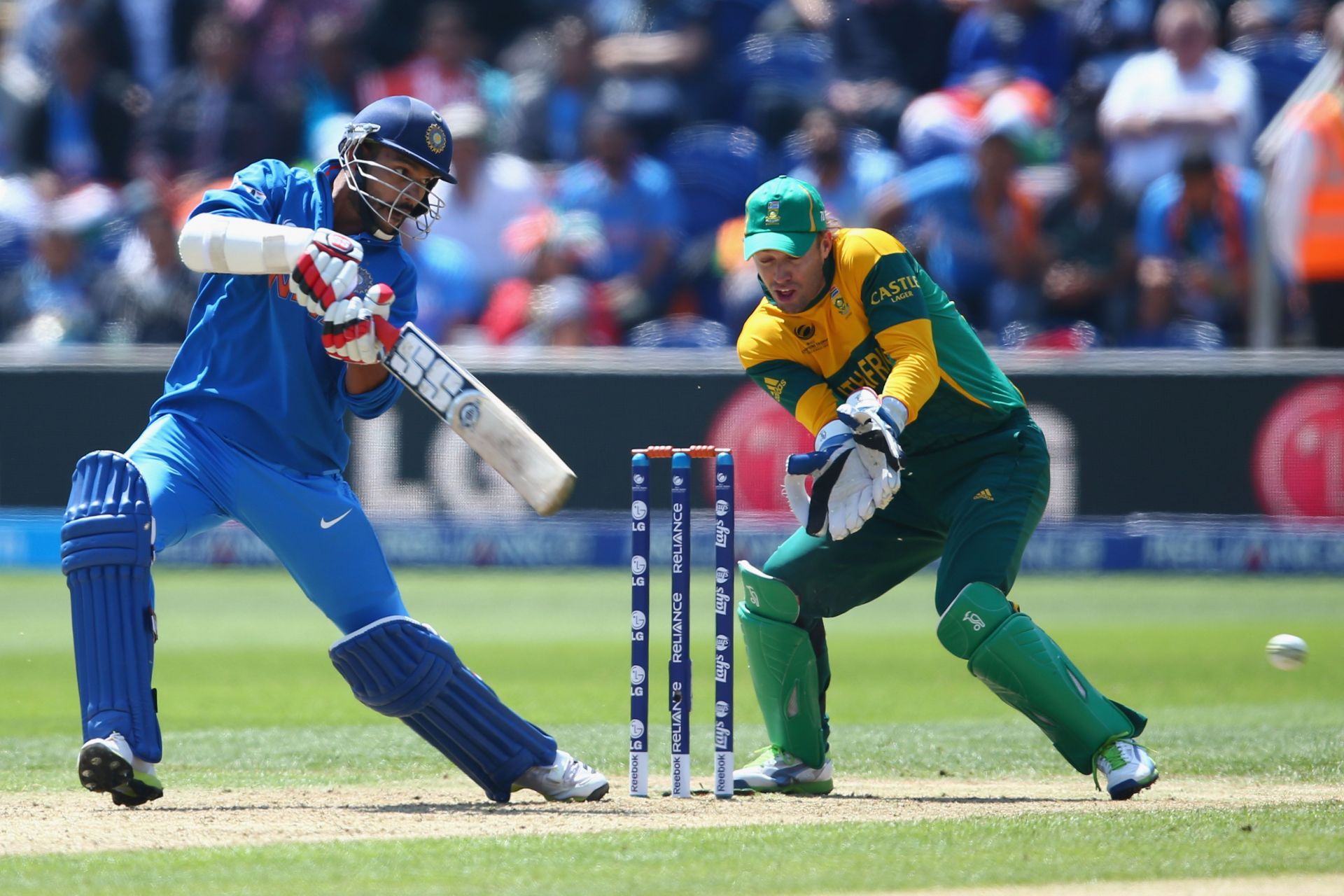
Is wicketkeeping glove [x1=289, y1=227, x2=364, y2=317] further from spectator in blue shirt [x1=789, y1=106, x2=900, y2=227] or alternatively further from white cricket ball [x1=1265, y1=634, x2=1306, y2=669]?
spectator in blue shirt [x1=789, y1=106, x2=900, y2=227]

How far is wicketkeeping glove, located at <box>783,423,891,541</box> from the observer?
17.3 feet

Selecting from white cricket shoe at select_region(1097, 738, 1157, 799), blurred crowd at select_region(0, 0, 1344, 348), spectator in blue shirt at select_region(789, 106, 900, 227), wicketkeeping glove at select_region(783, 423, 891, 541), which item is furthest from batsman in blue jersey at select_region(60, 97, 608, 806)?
spectator in blue shirt at select_region(789, 106, 900, 227)

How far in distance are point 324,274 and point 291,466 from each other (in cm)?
70

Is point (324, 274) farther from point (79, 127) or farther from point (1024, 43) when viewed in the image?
point (79, 127)

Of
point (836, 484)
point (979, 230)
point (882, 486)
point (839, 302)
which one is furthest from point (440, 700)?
point (979, 230)

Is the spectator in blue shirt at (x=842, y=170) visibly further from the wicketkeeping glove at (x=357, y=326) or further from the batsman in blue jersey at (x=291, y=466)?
the wicketkeeping glove at (x=357, y=326)

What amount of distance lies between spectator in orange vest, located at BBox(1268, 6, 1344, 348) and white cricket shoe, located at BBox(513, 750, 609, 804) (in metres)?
8.40

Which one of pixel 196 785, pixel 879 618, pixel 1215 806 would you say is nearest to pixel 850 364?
pixel 1215 806

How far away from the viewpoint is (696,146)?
46.4ft

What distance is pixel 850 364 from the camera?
18.4ft

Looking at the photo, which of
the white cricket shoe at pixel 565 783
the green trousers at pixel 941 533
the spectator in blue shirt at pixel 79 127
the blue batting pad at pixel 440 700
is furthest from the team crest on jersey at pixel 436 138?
the spectator in blue shirt at pixel 79 127

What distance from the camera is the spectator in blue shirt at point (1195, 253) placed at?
12367mm

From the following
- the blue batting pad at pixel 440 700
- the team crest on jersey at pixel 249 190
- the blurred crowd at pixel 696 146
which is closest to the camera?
the blue batting pad at pixel 440 700

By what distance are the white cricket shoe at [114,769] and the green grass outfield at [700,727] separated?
46cm
